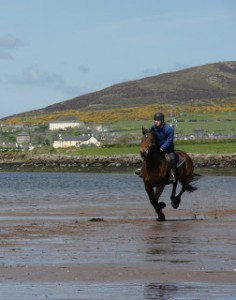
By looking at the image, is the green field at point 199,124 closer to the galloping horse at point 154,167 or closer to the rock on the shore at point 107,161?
the rock on the shore at point 107,161

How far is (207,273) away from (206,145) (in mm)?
100234

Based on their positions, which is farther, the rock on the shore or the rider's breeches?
the rock on the shore

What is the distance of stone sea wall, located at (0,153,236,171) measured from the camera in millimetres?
91250

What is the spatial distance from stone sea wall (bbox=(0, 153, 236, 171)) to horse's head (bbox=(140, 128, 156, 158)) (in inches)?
2646

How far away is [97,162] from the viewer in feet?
339

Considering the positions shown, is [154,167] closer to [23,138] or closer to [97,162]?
[97,162]

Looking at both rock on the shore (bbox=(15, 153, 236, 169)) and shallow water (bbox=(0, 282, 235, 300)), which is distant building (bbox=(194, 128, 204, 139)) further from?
shallow water (bbox=(0, 282, 235, 300))

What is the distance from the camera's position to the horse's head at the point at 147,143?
21625 millimetres

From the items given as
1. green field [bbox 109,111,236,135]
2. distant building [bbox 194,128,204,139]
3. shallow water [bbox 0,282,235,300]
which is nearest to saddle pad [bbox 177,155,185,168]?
shallow water [bbox 0,282,235,300]

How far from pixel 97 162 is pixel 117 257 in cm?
8915

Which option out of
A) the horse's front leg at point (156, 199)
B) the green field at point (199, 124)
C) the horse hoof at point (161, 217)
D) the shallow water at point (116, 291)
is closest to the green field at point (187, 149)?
the green field at point (199, 124)

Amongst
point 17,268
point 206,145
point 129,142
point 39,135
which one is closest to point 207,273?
point 17,268

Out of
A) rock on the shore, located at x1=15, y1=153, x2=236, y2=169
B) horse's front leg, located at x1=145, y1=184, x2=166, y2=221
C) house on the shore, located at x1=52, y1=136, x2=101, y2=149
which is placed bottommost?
rock on the shore, located at x1=15, y1=153, x2=236, y2=169

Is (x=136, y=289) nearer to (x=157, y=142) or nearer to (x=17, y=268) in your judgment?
(x=17, y=268)
